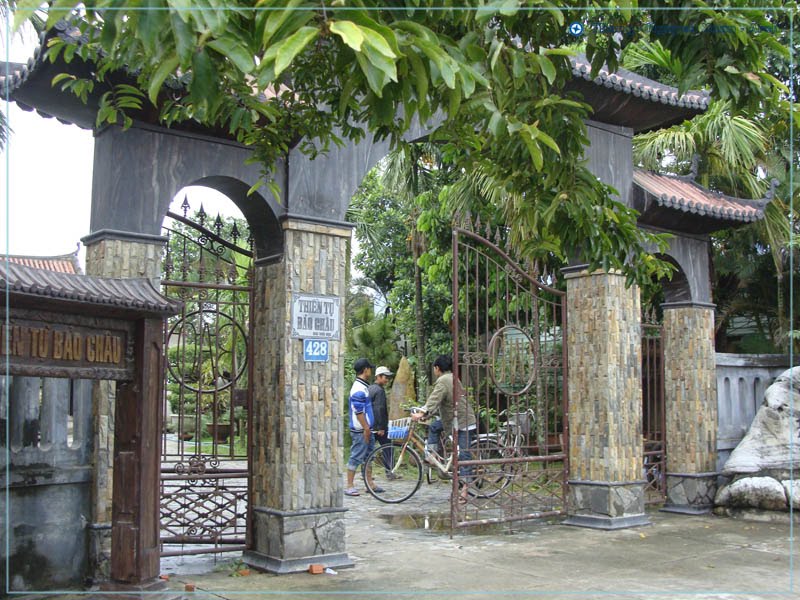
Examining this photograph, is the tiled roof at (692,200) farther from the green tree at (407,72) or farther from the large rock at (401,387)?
the large rock at (401,387)

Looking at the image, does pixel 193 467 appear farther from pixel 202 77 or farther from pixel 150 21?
pixel 150 21

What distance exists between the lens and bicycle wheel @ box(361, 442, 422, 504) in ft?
36.7

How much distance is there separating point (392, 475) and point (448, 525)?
13.3 ft

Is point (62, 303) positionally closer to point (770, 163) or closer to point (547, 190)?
point (547, 190)

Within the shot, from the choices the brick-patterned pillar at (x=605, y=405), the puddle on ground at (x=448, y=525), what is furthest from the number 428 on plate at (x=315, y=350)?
the brick-patterned pillar at (x=605, y=405)

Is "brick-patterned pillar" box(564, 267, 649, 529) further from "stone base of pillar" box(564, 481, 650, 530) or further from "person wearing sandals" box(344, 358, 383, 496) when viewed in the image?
"person wearing sandals" box(344, 358, 383, 496)

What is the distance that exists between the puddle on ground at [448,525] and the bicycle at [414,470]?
1.24ft

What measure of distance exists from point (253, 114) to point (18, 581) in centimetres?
362

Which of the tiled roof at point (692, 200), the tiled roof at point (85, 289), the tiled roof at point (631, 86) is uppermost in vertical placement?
the tiled roof at point (631, 86)

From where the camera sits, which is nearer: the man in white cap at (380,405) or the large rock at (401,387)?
the man in white cap at (380,405)

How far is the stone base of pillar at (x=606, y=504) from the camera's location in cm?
916

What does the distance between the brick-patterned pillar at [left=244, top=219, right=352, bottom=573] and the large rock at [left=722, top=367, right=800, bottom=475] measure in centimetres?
568

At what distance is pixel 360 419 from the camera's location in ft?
36.7

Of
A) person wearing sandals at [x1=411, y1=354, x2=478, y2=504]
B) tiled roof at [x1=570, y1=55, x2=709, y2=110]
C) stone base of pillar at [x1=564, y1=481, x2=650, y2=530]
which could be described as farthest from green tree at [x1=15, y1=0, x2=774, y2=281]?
person wearing sandals at [x1=411, y1=354, x2=478, y2=504]
